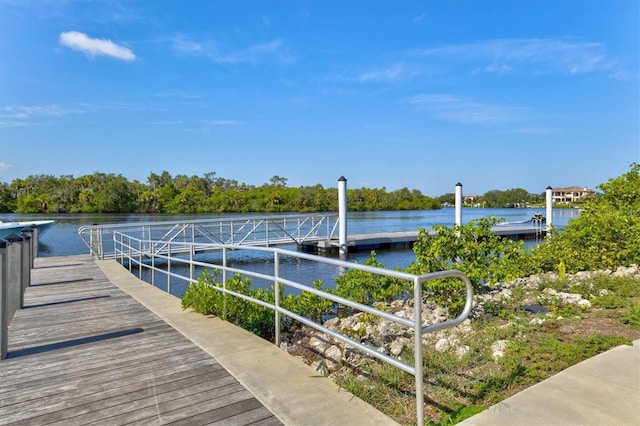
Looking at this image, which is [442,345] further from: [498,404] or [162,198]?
[162,198]

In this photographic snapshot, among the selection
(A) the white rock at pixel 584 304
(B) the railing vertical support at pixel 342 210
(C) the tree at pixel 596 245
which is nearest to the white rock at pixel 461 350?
(A) the white rock at pixel 584 304

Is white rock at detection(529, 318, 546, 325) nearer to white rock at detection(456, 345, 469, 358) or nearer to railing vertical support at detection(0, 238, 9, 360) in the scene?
white rock at detection(456, 345, 469, 358)

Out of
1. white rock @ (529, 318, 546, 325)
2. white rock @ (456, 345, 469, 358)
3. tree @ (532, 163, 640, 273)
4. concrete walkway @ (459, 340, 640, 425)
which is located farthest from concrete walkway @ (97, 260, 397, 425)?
tree @ (532, 163, 640, 273)

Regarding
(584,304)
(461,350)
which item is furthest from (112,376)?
(584,304)

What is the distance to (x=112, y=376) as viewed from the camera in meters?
3.11

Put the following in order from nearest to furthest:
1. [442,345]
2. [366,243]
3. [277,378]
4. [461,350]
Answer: [277,378]
[461,350]
[442,345]
[366,243]

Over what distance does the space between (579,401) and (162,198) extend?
7158 centimetres

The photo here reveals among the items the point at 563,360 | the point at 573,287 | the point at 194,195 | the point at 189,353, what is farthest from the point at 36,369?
the point at 194,195

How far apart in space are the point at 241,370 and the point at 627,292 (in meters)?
5.40

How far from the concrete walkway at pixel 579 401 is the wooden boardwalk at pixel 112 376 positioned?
1.30 m

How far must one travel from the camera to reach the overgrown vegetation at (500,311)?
117 inches

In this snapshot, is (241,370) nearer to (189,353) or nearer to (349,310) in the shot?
(189,353)

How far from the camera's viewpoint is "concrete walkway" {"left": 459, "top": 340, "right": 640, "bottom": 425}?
2.28 metres

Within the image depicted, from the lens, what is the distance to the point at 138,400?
270cm
